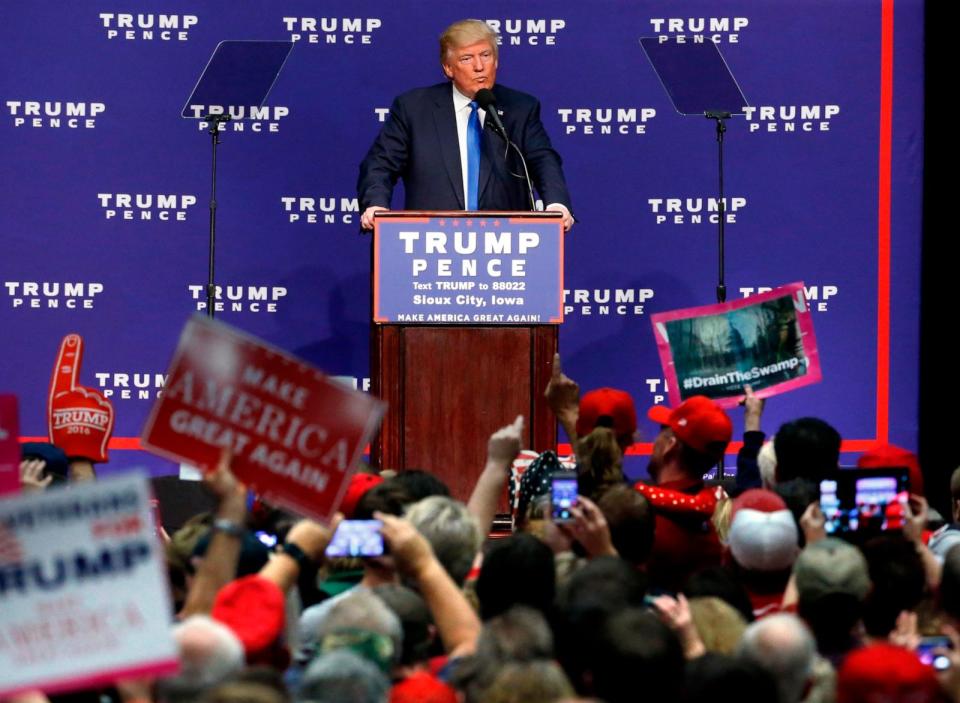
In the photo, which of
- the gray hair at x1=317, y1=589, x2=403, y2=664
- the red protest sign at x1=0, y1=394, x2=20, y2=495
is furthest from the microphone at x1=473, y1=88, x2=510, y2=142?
the gray hair at x1=317, y1=589, x2=403, y2=664

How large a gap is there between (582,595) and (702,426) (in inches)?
77.6

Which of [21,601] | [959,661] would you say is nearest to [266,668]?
[21,601]

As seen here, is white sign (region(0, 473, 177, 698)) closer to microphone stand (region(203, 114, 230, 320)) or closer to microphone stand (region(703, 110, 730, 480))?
microphone stand (region(203, 114, 230, 320))

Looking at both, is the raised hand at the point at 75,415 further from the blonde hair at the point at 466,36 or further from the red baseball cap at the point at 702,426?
the red baseball cap at the point at 702,426

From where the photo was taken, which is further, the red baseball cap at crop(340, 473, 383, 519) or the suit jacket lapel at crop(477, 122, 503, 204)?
the suit jacket lapel at crop(477, 122, 503, 204)

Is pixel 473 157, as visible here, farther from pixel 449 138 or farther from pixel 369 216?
pixel 369 216

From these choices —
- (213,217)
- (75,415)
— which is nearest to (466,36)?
(213,217)

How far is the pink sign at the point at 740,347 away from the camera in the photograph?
6984 mm

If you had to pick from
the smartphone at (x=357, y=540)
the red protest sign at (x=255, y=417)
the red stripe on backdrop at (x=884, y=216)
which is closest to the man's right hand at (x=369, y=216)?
the smartphone at (x=357, y=540)

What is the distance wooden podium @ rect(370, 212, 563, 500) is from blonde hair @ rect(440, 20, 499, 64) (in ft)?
4.64

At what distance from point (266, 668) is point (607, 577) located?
100 centimetres

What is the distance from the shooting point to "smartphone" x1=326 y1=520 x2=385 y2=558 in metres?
4.40

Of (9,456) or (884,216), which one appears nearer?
(9,456)

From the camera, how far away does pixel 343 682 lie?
3.22 metres
